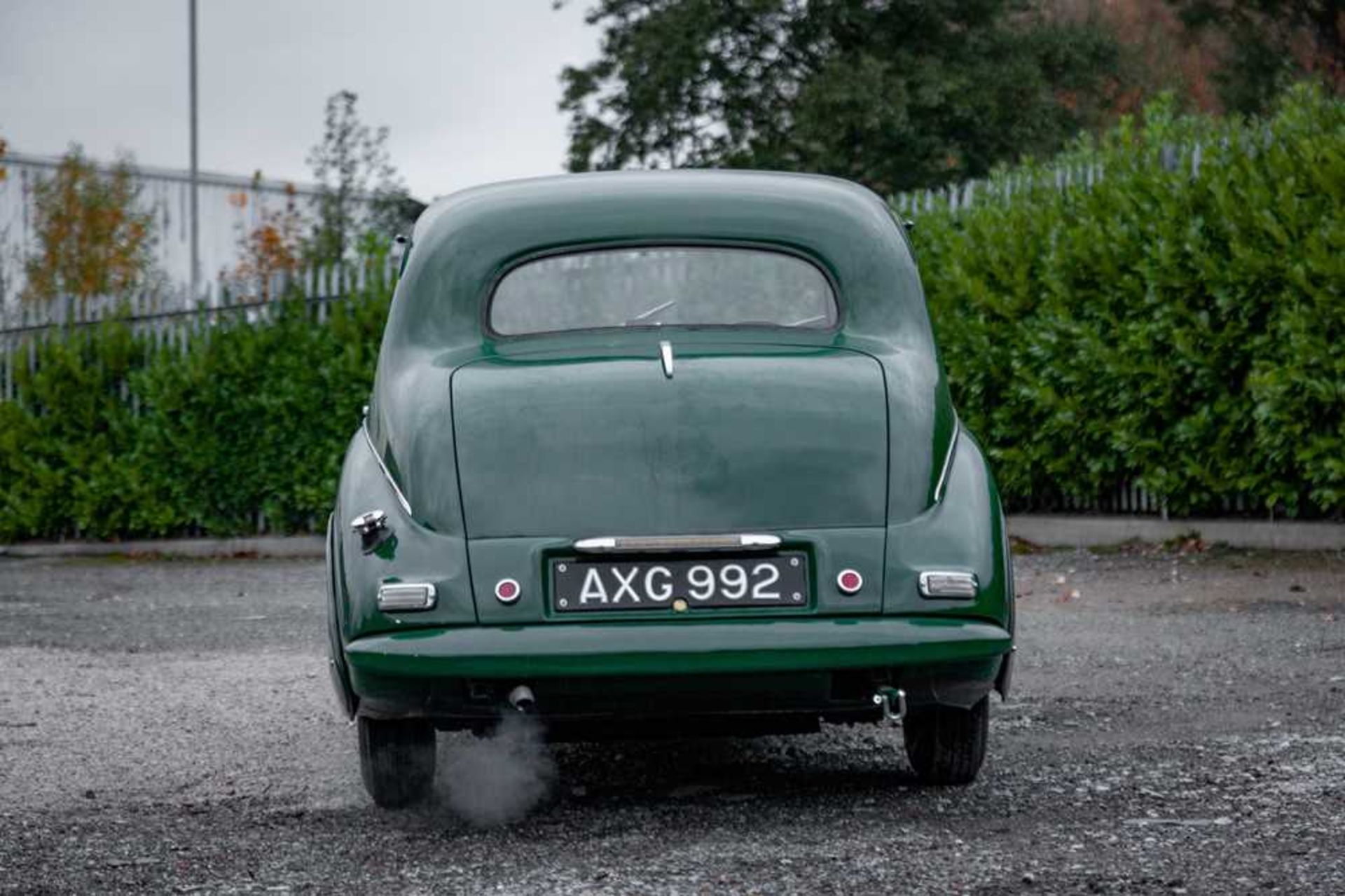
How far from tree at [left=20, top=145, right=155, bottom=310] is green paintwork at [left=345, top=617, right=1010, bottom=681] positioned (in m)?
20.9

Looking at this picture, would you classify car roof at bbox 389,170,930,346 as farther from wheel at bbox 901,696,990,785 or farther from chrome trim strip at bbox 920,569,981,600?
wheel at bbox 901,696,990,785

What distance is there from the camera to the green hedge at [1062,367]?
40.0ft

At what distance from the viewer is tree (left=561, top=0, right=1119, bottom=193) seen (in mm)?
39469

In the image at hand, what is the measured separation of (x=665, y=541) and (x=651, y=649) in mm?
286

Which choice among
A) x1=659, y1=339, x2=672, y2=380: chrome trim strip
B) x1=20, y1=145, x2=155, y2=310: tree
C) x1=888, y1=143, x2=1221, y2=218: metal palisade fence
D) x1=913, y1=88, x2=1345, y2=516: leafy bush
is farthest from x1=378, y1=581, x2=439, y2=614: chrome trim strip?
x1=20, y1=145, x2=155, y2=310: tree

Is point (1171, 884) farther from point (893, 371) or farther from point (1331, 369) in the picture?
point (1331, 369)

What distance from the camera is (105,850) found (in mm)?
5406

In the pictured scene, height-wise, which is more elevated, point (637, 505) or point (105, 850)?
point (637, 505)

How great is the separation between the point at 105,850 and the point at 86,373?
12.5m

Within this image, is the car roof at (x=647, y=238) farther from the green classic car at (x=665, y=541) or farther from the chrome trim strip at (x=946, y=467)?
the chrome trim strip at (x=946, y=467)

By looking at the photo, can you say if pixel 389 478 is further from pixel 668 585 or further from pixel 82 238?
pixel 82 238

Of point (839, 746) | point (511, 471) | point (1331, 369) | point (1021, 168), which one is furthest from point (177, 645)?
point (1021, 168)

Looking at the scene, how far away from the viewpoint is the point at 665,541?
534 centimetres

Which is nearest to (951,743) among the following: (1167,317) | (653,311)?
(653,311)
